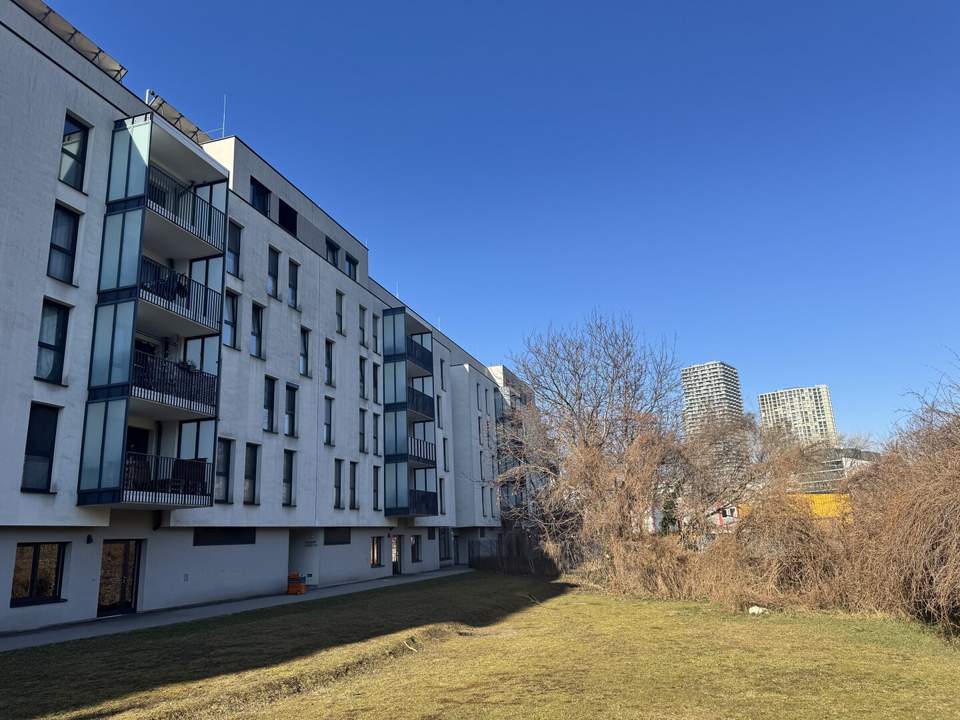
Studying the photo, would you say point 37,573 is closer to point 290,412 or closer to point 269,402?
point 269,402

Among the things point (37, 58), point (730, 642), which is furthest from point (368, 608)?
point (37, 58)

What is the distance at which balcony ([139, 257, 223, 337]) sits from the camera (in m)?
17.8

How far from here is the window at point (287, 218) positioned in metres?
28.1

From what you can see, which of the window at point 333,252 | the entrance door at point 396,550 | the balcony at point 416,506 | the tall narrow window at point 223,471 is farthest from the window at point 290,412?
the entrance door at point 396,550

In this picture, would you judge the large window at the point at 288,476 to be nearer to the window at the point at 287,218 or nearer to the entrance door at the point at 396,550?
the window at the point at 287,218

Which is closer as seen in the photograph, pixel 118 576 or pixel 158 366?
pixel 158 366

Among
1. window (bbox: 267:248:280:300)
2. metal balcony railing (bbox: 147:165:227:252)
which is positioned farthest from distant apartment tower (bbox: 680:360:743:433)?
metal balcony railing (bbox: 147:165:227:252)

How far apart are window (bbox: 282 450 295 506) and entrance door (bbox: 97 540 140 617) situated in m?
6.52

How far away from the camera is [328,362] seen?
28.8 m

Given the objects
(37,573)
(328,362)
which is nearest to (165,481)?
(37,573)

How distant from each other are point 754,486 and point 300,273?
19.4 m

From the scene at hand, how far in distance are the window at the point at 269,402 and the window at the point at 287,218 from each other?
23.4 ft

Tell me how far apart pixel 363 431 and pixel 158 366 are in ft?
47.3

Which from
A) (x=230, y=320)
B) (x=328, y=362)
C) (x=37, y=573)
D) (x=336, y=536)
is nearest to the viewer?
(x=37, y=573)
